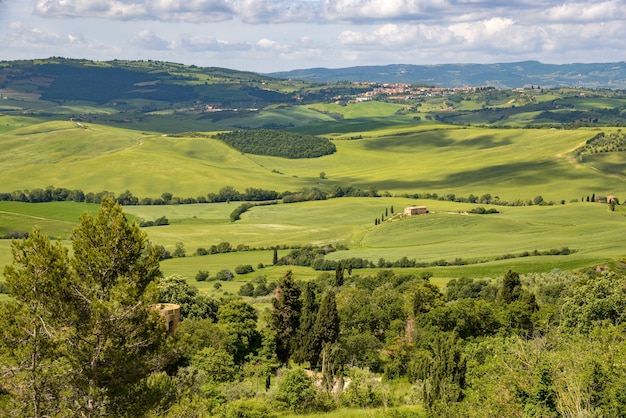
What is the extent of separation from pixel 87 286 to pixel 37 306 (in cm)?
228

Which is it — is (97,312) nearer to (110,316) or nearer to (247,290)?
(110,316)

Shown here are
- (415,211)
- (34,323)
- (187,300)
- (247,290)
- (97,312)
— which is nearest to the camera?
(34,323)

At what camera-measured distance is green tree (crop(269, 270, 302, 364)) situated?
72750 millimetres

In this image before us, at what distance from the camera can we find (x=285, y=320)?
72875mm

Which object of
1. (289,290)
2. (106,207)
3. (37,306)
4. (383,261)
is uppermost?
(106,207)

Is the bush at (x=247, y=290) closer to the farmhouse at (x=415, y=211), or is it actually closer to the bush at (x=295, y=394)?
the bush at (x=295, y=394)

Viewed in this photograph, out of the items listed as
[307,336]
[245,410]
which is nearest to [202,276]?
[307,336]

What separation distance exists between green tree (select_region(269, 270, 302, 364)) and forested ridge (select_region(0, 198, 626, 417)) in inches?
4.1

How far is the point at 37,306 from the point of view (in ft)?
112

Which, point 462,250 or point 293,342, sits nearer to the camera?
point 293,342

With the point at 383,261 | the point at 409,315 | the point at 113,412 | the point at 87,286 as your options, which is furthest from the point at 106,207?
the point at 383,261

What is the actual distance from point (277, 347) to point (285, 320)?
8.29 feet

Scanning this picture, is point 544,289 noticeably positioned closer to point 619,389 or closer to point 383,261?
point 383,261

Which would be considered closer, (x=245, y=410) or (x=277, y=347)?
(x=245, y=410)
